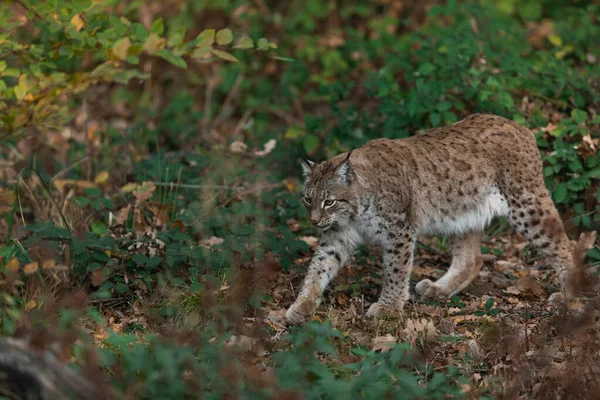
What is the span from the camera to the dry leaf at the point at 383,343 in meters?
4.87

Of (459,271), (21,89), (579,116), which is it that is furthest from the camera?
(579,116)

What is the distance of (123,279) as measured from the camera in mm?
6109

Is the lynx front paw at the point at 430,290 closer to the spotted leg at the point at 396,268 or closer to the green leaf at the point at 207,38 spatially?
the spotted leg at the point at 396,268

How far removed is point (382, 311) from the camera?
586 centimetres

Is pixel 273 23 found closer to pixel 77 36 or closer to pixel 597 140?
pixel 597 140

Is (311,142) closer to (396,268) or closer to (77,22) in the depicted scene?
(396,268)

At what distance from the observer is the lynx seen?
236 inches

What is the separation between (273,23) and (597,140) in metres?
5.42

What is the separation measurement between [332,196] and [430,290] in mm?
1143

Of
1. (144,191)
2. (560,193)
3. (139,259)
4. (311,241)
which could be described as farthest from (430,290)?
(144,191)

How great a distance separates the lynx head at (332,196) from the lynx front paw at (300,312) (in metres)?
0.55

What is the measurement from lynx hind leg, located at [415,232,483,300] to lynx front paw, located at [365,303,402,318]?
1.87 feet

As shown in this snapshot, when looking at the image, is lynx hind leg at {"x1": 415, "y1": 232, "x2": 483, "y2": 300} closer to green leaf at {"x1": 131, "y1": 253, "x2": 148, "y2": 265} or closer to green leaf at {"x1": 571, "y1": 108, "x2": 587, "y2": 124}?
green leaf at {"x1": 571, "y1": 108, "x2": 587, "y2": 124}

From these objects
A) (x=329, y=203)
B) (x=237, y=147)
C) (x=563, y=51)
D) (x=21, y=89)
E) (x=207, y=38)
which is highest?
(x=207, y=38)
